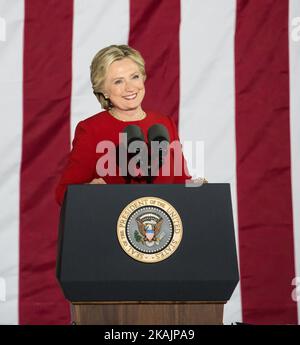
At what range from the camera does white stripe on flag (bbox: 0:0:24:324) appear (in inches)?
94.3

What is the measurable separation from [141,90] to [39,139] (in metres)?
0.82

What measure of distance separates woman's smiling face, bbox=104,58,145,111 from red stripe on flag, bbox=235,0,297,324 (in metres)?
0.85

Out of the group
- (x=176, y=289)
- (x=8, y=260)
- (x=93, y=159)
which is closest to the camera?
(x=176, y=289)

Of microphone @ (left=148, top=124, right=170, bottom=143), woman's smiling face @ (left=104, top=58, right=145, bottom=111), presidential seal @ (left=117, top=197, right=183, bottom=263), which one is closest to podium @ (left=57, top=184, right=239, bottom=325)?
presidential seal @ (left=117, top=197, right=183, bottom=263)

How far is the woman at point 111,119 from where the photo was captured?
1669 mm

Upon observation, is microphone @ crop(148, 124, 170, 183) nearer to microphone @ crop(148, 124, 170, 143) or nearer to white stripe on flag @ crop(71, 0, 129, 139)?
microphone @ crop(148, 124, 170, 143)

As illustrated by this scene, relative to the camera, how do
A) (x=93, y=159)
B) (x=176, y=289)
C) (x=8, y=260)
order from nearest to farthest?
(x=176, y=289) < (x=93, y=159) < (x=8, y=260)

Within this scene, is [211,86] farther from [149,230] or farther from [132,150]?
[149,230]

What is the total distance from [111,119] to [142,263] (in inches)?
15.6

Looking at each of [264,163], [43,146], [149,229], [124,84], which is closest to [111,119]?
[124,84]

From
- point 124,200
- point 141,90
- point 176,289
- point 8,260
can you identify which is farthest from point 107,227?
point 8,260

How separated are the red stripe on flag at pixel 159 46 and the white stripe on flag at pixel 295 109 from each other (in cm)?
39

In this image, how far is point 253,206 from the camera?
244 cm
